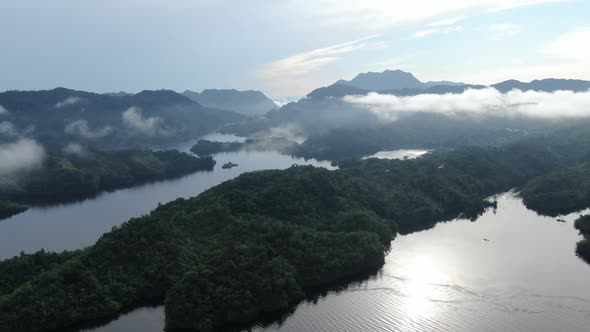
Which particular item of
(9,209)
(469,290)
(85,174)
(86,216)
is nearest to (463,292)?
(469,290)


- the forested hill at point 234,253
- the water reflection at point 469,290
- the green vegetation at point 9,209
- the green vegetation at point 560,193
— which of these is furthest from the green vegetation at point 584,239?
the green vegetation at point 9,209

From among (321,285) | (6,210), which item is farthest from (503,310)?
(6,210)

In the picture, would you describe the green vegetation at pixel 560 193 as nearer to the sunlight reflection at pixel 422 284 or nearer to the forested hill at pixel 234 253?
the forested hill at pixel 234 253

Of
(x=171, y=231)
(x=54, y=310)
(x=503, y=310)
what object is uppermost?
(x=171, y=231)

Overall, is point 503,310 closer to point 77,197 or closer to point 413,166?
point 413,166

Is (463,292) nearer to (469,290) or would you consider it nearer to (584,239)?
(469,290)

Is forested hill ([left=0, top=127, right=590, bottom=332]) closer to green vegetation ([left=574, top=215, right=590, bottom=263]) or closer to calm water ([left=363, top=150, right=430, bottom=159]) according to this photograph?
green vegetation ([left=574, top=215, right=590, bottom=263])
